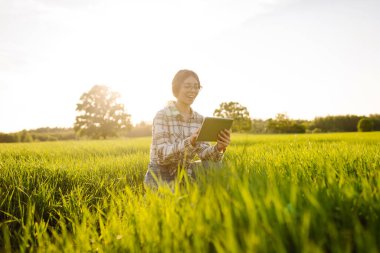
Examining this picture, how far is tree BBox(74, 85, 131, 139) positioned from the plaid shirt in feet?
146

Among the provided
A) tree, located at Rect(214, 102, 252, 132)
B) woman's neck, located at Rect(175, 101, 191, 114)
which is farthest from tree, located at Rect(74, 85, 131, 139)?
woman's neck, located at Rect(175, 101, 191, 114)

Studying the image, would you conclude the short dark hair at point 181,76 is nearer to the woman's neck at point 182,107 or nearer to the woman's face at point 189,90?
the woman's face at point 189,90

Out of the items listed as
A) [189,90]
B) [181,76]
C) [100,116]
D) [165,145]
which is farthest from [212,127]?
[100,116]

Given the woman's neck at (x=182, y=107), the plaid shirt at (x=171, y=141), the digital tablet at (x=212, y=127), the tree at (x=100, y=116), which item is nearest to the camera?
the digital tablet at (x=212, y=127)

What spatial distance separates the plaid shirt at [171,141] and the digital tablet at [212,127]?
1.23 feet

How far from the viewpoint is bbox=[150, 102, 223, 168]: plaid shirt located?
160 inches

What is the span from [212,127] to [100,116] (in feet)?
150

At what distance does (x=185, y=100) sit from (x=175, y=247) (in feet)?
9.68

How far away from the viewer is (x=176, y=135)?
445 cm

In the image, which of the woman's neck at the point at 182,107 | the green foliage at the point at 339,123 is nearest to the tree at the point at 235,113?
the green foliage at the point at 339,123

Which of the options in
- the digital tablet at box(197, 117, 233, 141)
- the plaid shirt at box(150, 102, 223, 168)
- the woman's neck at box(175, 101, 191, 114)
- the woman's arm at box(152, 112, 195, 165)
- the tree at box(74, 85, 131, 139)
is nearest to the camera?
the digital tablet at box(197, 117, 233, 141)

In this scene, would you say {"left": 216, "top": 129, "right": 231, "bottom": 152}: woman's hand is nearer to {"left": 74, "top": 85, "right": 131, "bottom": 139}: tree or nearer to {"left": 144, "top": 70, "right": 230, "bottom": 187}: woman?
{"left": 144, "top": 70, "right": 230, "bottom": 187}: woman

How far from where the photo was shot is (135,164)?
20.2 ft

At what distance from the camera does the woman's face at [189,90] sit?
14.2ft
